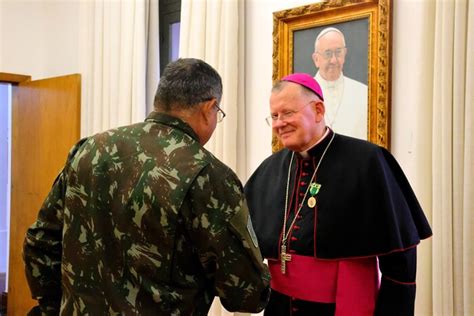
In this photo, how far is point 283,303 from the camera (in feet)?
6.18

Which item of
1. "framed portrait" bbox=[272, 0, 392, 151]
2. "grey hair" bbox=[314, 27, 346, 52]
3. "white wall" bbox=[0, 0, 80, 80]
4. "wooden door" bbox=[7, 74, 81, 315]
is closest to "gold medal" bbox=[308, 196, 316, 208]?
"framed portrait" bbox=[272, 0, 392, 151]

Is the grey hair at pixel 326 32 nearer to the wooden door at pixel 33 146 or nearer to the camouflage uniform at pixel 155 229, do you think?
the camouflage uniform at pixel 155 229

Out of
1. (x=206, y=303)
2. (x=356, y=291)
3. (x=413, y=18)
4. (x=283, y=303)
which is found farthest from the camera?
(x=413, y=18)

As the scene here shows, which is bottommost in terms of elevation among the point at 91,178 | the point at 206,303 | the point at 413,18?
the point at 206,303

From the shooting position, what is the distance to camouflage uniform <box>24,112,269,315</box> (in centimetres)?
130

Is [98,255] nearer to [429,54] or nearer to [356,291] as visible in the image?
[356,291]

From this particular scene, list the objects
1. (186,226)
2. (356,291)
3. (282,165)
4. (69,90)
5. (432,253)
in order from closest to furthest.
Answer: (186,226) → (356,291) → (282,165) → (432,253) → (69,90)

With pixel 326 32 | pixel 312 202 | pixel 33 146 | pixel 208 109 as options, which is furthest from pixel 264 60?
pixel 33 146

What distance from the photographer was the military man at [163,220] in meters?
1.30

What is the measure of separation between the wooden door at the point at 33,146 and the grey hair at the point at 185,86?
3032 mm

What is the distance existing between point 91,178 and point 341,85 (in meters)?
1.72

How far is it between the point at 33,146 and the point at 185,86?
11.8 feet

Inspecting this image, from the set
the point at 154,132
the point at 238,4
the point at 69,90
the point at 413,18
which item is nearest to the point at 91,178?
the point at 154,132

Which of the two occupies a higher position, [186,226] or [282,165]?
[282,165]
